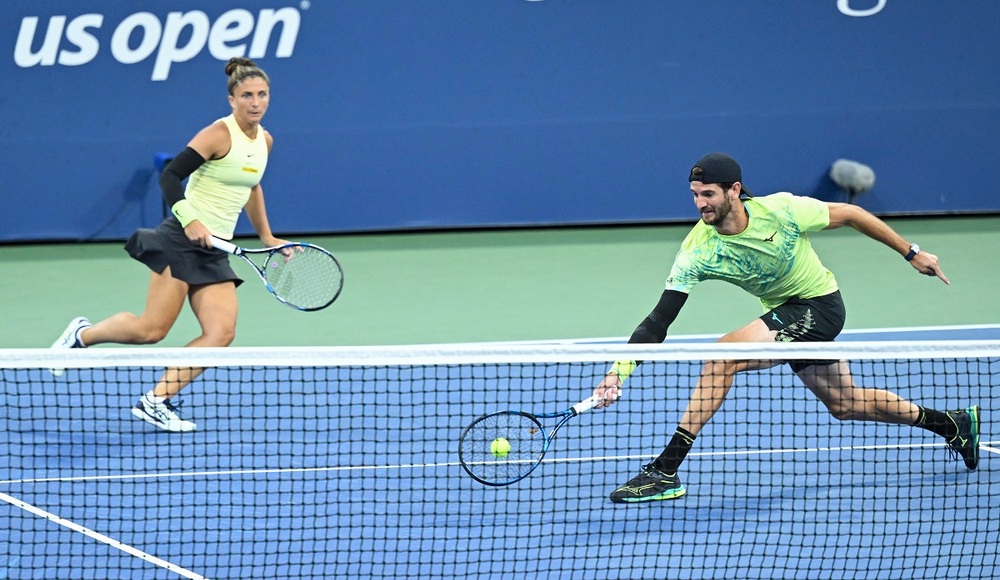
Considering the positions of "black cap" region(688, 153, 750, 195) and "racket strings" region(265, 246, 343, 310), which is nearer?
"black cap" region(688, 153, 750, 195)

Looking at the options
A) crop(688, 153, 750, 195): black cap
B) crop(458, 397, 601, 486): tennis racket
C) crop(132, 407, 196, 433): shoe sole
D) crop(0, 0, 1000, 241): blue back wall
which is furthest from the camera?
crop(0, 0, 1000, 241): blue back wall

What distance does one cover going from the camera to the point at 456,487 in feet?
17.5

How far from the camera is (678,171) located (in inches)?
424

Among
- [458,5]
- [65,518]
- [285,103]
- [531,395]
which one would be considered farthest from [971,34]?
[65,518]

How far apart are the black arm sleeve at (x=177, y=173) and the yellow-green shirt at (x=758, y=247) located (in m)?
2.15

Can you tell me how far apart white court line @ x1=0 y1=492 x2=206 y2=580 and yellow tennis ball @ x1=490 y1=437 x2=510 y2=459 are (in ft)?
3.92

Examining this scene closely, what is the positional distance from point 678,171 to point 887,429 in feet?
16.6

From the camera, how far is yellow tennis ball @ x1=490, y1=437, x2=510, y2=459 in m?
5.02

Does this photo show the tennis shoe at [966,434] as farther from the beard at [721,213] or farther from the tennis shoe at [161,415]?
the tennis shoe at [161,415]

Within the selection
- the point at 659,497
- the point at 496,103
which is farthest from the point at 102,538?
the point at 496,103

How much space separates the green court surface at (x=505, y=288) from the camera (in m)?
8.11

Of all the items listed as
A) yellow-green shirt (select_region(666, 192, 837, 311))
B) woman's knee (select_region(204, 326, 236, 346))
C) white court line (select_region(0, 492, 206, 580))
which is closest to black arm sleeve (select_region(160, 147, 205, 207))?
woman's knee (select_region(204, 326, 236, 346))

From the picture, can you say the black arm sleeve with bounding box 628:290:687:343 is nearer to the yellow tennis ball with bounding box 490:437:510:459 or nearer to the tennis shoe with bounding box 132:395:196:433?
the yellow tennis ball with bounding box 490:437:510:459

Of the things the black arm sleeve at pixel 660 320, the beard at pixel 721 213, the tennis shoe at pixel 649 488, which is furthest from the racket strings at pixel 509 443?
the beard at pixel 721 213
